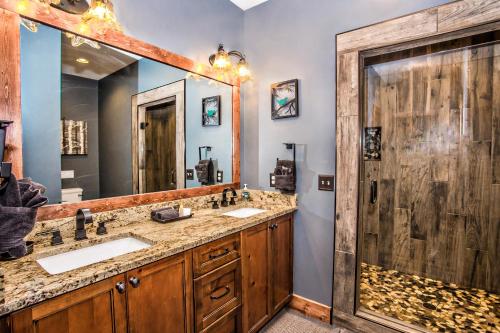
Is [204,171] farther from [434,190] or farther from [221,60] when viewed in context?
[434,190]

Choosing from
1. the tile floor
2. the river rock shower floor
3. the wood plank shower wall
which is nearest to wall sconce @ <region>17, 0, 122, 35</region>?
the wood plank shower wall

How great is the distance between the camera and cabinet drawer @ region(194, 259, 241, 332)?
1.49 meters

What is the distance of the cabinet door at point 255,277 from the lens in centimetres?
183

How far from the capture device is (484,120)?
250 centimetres

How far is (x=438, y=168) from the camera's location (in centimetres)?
276

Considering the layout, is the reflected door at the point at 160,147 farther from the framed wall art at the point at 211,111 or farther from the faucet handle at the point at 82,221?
the faucet handle at the point at 82,221

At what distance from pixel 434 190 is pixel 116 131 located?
3097mm

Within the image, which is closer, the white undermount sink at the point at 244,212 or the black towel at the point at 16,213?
the black towel at the point at 16,213

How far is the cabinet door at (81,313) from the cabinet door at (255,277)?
859 millimetres

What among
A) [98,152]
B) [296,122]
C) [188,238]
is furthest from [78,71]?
[296,122]

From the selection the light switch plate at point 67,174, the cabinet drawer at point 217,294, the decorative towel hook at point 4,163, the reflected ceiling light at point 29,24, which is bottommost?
the cabinet drawer at point 217,294

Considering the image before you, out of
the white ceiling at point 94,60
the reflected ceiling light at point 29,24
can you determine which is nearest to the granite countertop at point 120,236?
the white ceiling at point 94,60

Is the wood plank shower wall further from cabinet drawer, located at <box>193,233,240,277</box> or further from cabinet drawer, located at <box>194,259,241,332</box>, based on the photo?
cabinet drawer, located at <box>194,259,241,332</box>

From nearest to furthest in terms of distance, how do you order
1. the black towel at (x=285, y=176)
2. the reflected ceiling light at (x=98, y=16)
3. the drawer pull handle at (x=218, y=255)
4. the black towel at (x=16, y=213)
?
the black towel at (x=16, y=213) → the reflected ceiling light at (x=98, y=16) → the drawer pull handle at (x=218, y=255) → the black towel at (x=285, y=176)
